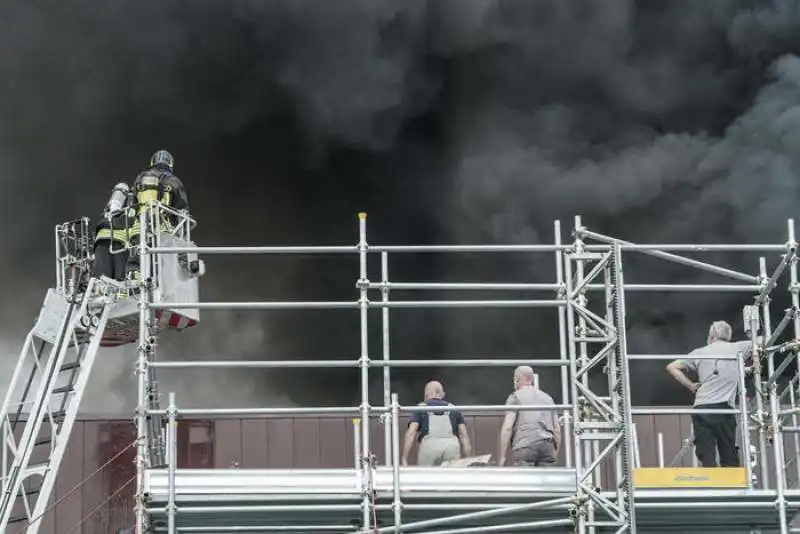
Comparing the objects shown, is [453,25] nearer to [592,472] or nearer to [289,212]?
[289,212]

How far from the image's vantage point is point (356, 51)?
14.1 meters

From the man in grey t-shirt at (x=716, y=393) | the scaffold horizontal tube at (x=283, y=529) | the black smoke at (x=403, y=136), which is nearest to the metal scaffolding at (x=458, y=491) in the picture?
the scaffold horizontal tube at (x=283, y=529)

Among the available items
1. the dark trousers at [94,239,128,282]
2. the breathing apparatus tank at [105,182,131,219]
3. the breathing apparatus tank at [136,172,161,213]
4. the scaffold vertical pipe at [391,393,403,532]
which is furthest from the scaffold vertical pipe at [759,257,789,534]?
the breathing apparatus tank at [105,182,131,219]

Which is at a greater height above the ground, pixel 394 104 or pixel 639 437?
pixel 394 104

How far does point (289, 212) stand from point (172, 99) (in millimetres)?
2169

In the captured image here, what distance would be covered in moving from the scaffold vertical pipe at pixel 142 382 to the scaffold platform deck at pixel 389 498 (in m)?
0.09

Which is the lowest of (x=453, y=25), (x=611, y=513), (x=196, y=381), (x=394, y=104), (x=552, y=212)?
(x=611, y=513)

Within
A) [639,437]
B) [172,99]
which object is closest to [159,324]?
[172,99]

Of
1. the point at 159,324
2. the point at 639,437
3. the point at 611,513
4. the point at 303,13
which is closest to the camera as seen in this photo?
the point at 611,513

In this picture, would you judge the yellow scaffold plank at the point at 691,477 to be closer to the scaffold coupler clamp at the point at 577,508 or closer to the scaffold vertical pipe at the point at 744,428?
the scaffold vertical pipe at the point at 744,428

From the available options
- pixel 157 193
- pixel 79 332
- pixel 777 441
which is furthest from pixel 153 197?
pixel 777 441

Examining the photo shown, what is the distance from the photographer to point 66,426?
7996 mm

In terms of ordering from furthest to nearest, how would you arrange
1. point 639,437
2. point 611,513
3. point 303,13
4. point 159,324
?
1. point 303,13
2. point 639,437
3. point 159,324
4. point 611,513

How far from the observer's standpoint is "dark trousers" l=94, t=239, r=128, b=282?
9477 mm
